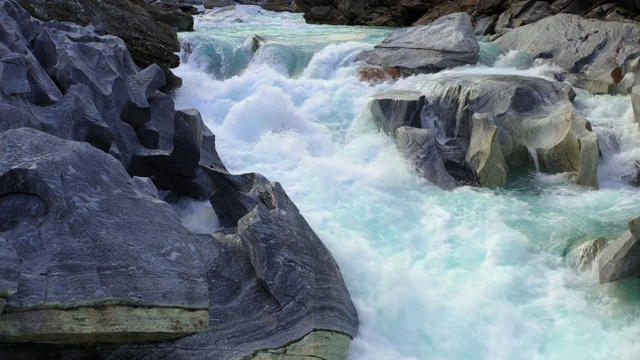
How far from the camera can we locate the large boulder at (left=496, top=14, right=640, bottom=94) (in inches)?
534

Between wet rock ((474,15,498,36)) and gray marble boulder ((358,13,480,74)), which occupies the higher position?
gray marble boulder ((358,13,480,74))

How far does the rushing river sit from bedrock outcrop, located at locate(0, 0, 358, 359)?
0.76m

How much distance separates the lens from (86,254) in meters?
4.34

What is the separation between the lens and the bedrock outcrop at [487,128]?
32.4 ft

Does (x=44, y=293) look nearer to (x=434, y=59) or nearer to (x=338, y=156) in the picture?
(x=338, y=156)

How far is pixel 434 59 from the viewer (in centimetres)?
1478

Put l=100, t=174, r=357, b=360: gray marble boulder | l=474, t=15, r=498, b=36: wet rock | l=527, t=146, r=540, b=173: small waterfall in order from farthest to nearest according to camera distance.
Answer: l=474, t=15, r=498, b=36: wet rock → l=527, t=146, r=540, b=173: small waterfall → l=100, t=174, r=357, b=360: gray marble boulder

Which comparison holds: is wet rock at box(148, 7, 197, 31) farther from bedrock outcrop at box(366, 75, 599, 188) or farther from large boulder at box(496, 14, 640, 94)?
bedrock outcrop at box(366, 75, 599, 188)

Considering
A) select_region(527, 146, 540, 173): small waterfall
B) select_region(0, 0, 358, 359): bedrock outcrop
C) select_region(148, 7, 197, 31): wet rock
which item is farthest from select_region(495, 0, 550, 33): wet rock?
select_region(0, 0, 358, 359): bedrock outcrop

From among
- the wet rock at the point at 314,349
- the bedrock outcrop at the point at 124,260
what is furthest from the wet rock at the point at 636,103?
the wet rock at the point at 314,349

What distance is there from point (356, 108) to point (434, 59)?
3.21m

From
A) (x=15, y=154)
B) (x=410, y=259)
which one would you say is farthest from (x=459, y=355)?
(x=15, y=154)

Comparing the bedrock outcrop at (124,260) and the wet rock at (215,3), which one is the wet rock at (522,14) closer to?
the bedrock outcrop at (124,260)

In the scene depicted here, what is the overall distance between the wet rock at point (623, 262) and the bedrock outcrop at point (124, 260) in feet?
9.44
